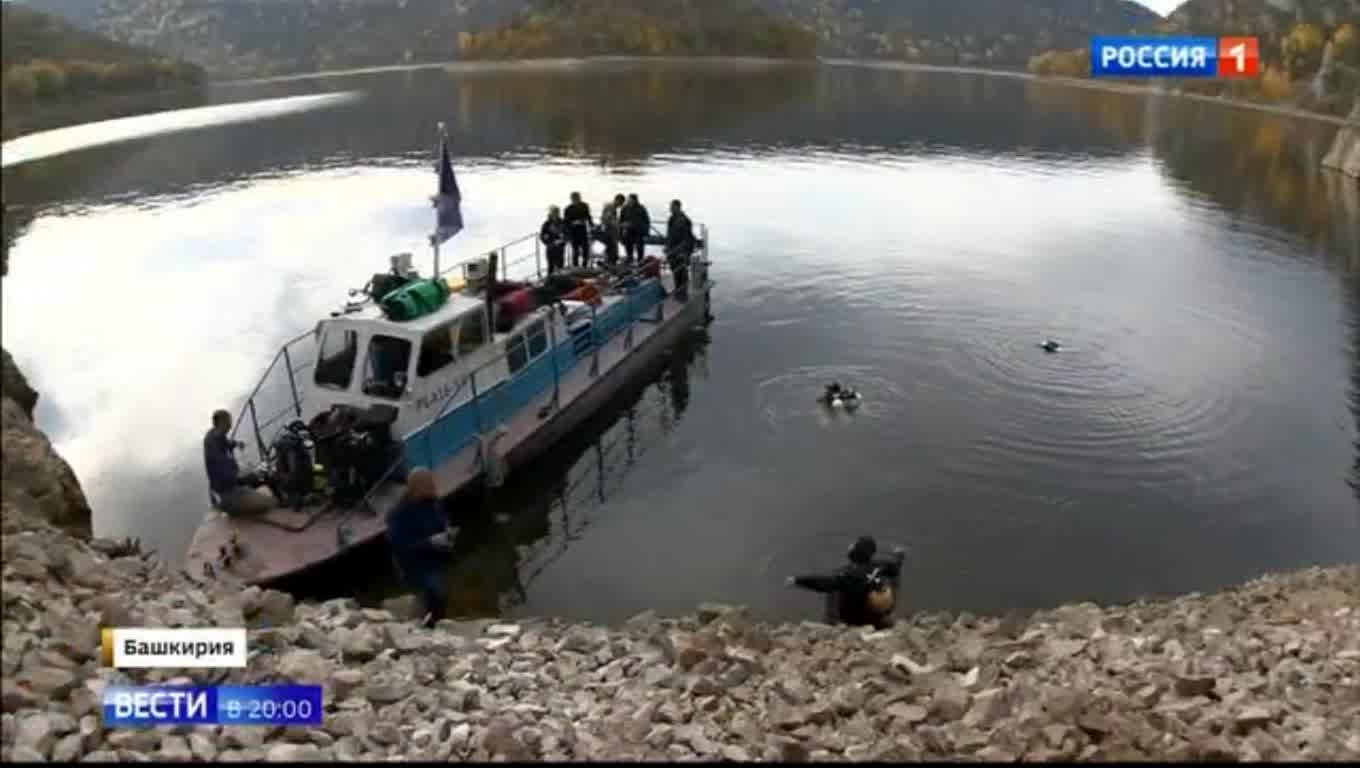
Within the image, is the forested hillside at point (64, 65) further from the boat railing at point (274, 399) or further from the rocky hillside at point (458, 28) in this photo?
the rocky hillside at point (458, 28)

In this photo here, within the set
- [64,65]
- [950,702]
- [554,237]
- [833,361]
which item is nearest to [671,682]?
[950,702]

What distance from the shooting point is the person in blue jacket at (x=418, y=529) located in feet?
38.1

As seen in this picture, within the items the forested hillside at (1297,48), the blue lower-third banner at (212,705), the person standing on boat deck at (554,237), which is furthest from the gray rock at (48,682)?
the forested hillside at (1297,48)

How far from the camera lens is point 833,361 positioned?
82.4ft

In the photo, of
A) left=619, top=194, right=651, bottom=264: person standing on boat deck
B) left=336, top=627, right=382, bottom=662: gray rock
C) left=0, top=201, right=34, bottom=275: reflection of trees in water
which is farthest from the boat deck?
left=0, top=201, right=34, bottom=275: reflection of trees in water

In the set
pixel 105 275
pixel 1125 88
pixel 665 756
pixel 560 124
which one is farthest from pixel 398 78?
pixel 665 756

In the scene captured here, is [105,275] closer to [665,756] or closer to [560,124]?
[665,756]

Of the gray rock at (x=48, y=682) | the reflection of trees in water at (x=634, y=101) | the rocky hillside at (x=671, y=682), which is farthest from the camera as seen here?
the reflection of trees in water at (x=634, y=101)

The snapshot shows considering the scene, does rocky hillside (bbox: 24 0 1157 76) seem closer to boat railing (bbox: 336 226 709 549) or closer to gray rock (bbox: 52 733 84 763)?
boat railing (bbox: 336 226 709 549)

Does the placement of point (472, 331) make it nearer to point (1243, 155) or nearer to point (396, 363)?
point (396, 363)

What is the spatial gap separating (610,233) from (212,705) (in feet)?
61.1

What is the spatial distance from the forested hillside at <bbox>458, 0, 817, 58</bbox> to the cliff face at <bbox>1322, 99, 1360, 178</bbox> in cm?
9074

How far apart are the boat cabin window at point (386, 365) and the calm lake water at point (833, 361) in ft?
8.73

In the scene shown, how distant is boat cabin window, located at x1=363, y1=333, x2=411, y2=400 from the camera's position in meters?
16.1
